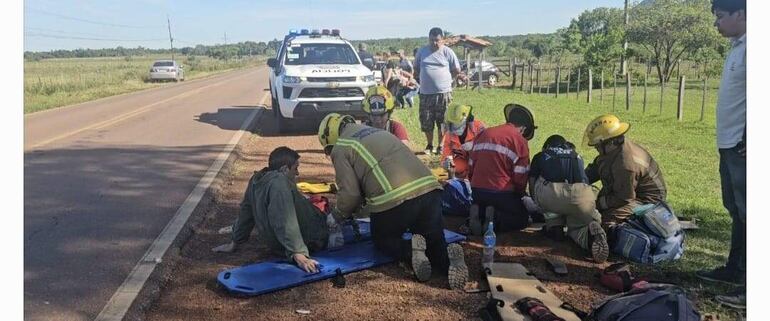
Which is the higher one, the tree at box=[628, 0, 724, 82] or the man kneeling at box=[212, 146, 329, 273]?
the tree at box=[628, 0, 724, 82]

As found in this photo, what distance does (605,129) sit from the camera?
5.18 metres

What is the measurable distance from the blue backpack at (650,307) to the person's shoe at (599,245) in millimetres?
1133

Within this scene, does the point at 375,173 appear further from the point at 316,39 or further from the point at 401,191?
the point at 316,39

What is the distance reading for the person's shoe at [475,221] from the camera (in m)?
5.66

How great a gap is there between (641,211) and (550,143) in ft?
3.40

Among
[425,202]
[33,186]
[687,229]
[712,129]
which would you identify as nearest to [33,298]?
[425,202]

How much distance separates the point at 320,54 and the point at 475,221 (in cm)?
863

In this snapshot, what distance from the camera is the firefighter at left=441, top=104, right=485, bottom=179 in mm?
7059

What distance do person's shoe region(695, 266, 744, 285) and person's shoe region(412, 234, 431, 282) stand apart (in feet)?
6.81

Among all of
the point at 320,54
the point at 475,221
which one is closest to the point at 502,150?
the point at 475,221

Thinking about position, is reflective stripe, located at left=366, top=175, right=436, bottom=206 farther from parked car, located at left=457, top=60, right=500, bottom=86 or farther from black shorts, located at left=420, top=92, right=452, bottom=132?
parked car, located at left=457, top=60, right=500, bottom=86

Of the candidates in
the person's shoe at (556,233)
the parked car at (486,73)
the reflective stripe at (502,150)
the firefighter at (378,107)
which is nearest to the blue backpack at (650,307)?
the person's shoe at (556,233)

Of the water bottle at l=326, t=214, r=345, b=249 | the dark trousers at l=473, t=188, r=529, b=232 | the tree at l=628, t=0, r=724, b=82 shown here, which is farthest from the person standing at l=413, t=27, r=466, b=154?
the tree at l=628, t=0, r=724, b=82

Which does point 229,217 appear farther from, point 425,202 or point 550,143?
point 550,143
